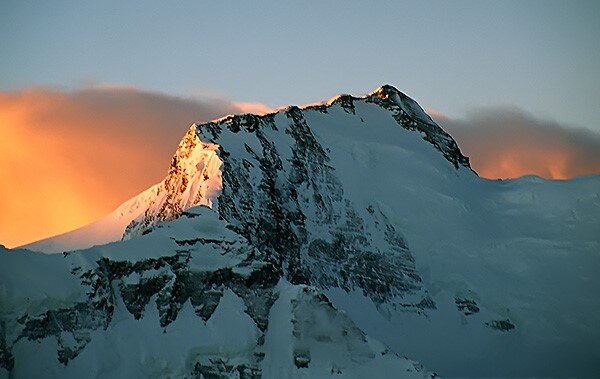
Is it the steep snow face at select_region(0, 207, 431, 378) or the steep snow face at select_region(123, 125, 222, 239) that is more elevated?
the steep snow face at select_region(123, 125, 222, 239)

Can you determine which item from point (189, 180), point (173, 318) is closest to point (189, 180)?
point (189, 180)

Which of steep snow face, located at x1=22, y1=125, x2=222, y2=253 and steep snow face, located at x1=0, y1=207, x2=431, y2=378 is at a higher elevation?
steep snow face, located at x1=22, y1=125, x2=222, y2=253

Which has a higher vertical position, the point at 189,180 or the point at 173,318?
the point at 189,180

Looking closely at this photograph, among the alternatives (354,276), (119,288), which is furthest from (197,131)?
(119,288)

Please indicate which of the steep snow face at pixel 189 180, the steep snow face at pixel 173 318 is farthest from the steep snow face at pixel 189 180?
the steep snow face at pixel 173 318

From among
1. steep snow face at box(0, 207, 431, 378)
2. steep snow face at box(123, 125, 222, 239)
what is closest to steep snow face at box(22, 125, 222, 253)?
steep snow face at box(123, 125, 222, 239)

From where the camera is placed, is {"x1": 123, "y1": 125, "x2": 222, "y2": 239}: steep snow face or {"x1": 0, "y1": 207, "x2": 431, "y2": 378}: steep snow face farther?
{"x1": 123, "y1": 125, "x2": 222, "y2": 239}: steep snow face

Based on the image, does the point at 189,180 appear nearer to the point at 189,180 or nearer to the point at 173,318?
the point at 189,180

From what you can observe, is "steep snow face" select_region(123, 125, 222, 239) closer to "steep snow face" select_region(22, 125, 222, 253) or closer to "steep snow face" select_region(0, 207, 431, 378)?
"steep snow face" select_region(22, 125, 222, 253)
